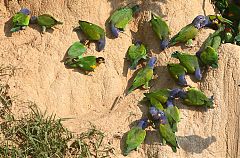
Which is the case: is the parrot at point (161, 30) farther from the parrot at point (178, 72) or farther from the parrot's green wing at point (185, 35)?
the parrot at point (178, 72)

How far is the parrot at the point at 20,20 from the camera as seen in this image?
618cm

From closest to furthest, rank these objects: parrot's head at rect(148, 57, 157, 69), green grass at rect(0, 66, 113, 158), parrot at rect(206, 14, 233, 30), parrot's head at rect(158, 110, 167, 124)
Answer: green grass at rect(0, 66, 113, 158) → parrot's head at rect(158, 110, 167, 124) → parrot's head at rect(148, 57, 157, 69) → parrot at rect(206, 14, 233, 30)

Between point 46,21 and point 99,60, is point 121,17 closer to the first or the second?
point 99,60

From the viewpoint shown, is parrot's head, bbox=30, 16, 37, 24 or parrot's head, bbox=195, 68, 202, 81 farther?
parrot's head, bbox=30, 16, 37, 24

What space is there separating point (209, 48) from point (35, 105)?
1.79 metres

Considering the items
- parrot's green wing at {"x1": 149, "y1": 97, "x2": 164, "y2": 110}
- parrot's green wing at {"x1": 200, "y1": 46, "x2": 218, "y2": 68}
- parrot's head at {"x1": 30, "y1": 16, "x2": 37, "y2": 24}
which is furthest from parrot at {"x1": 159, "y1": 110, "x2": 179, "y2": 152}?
parrot's head at {"x1": 30, "y1": 16, "x2": 37, "y2": 24}

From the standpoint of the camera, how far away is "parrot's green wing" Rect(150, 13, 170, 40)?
6102mm

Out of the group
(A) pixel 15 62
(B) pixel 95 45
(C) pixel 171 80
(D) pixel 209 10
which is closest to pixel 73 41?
(B) pixel 95 45

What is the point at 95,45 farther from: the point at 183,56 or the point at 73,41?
the point at 183,56

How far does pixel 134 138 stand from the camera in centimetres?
545

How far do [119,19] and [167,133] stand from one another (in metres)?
1.47

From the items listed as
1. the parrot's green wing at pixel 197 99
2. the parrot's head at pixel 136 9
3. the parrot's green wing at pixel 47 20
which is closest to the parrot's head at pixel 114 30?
the parrot's head at pixel 136 9

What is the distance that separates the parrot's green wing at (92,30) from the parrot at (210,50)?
102cm

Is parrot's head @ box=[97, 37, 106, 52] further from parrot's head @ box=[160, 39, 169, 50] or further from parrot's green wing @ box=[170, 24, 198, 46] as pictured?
parrot's green wing @ box=[170, 24, 198, 46]
